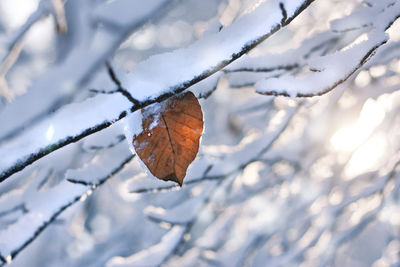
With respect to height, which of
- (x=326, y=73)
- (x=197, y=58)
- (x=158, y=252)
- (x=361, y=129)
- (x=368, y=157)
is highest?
(x=197, y=58)

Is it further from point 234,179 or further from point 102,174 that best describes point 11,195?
point 234,179

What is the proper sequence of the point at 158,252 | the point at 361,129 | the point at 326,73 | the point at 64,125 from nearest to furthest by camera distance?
the point at 64,125
the point at 326,73
the point at 158,252
the point at 361,129

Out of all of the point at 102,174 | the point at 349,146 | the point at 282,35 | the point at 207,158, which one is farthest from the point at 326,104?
the point at 102,174

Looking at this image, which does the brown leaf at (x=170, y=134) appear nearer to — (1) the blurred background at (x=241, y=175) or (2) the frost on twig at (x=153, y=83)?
(2) the frost on twig at (x=153, y=83)

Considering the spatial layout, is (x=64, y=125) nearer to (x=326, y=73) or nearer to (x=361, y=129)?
(x=326, y=73)

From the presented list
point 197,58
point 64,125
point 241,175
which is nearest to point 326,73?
point 197,58
